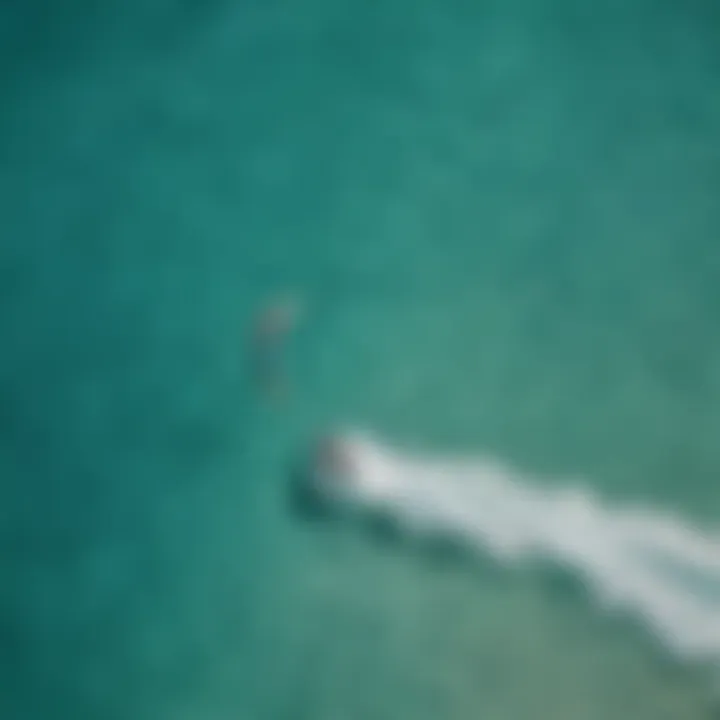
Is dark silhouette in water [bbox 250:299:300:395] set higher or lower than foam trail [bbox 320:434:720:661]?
higher

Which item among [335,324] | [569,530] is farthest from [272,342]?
[569,530]

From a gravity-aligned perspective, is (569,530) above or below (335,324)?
below

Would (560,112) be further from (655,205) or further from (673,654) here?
(673,654)

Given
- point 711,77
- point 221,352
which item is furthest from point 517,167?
point 221,352

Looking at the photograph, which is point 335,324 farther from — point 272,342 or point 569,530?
point 569,530
